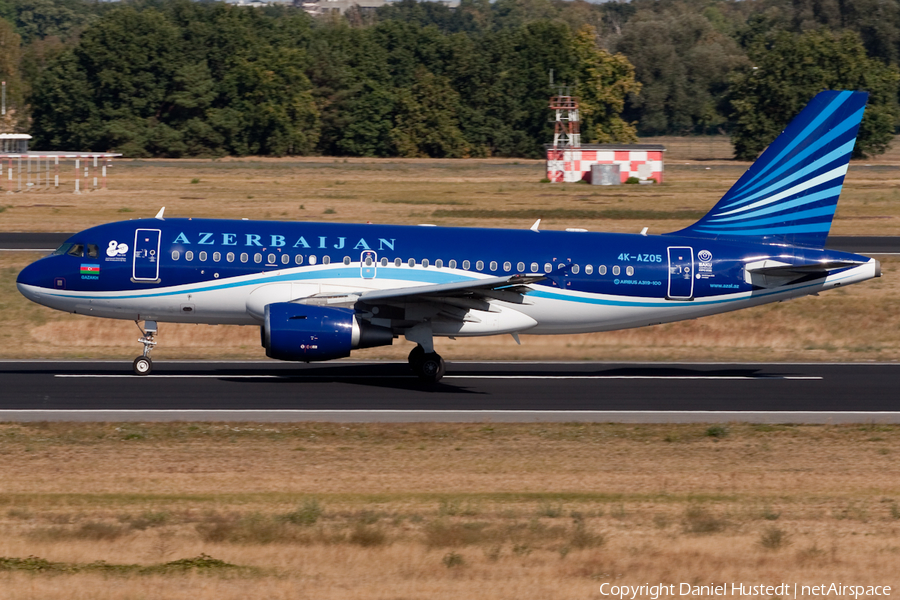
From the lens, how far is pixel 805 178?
3125 centimetres

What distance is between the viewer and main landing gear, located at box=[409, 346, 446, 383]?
2944cm

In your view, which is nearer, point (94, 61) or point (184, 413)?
point (184, 413)

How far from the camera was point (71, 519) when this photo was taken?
1697 cm

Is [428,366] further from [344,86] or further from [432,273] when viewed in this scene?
[344,86]

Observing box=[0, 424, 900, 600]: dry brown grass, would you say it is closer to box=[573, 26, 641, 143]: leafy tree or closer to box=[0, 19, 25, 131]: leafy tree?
box=[573, 26, 641, 143]: leafy tree

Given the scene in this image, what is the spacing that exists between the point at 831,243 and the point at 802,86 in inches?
3251

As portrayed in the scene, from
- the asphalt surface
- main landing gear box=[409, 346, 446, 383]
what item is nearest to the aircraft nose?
main landing gear box=[409, 346, 446, 383]

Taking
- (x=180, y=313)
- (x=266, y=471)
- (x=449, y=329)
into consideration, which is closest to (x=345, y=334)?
(x=449, y=329)

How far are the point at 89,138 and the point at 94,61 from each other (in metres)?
9.90

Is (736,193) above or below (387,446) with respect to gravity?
above

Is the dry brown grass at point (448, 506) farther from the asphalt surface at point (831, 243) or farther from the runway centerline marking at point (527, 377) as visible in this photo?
the asphalt surface at point (831, 243)

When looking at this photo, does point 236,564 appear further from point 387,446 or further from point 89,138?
point 89,138

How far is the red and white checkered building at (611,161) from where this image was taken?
303ft

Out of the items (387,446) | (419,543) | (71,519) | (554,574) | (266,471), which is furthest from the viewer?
(387,446)
